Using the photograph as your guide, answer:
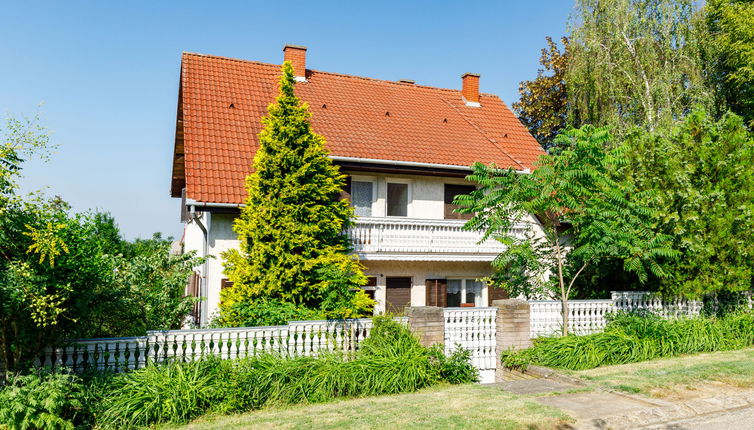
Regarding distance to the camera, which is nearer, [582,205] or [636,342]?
[636,342]

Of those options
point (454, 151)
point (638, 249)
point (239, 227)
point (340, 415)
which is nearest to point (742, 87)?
point (454, 151)

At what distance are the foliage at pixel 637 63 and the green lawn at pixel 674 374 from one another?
48.8 feet

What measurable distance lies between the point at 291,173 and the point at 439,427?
682cm

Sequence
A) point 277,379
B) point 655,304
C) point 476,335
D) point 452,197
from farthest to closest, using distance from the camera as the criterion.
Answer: point 452,197, point 655,304, point 476,335, point 277,379

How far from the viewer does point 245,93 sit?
62.3ft

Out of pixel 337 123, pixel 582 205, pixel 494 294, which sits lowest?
pixel 494 294

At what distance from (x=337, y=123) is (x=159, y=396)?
38.9 ft

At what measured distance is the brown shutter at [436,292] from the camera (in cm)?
1725

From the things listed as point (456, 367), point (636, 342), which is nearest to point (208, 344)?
point (456, 367)

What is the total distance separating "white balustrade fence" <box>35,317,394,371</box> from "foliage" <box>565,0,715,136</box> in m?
18.9

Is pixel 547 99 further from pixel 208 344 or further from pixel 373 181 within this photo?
pixel 208 344

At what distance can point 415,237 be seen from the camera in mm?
16094

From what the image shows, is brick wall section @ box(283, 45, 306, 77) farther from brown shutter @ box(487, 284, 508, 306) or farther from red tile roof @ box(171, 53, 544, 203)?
brown shutter @ box(487, 284, 508, 306)

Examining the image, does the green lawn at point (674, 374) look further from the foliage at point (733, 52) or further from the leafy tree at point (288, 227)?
the foliage at point (733, 52)
